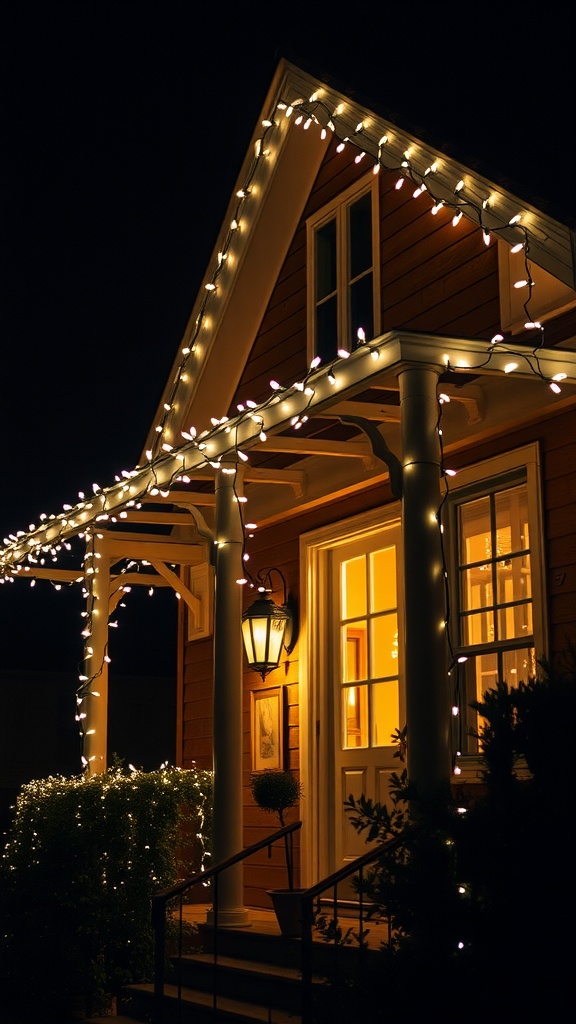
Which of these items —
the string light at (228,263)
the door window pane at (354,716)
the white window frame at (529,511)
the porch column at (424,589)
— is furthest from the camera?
the door window pane at (354,716)

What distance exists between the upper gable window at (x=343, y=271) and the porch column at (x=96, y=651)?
2482mm

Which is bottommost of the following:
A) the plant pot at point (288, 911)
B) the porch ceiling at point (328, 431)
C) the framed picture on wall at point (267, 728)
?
the plant pot at point (288, 911)

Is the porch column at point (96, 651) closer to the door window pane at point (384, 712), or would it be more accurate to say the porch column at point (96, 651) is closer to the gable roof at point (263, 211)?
the gable roof at point (263, 211)

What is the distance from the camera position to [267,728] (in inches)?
390

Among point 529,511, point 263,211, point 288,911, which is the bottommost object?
point 288,911

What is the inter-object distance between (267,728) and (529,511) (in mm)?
3432

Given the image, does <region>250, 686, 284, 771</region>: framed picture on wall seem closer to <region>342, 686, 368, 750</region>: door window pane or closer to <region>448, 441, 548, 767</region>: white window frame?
<region>342, 686, 368, 750</region>: door window pane

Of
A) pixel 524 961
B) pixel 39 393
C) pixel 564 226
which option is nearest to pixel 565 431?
pixel 564 226

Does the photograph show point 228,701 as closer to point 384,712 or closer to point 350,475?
point 384,712

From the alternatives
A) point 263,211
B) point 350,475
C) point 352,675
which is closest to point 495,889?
point 352,675

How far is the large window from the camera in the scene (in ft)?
24.1

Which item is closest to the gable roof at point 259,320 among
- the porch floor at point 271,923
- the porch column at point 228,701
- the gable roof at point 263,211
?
the gable roof at point 263,211

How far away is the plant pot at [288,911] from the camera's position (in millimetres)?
7367

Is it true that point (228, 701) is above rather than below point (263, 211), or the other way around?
below
